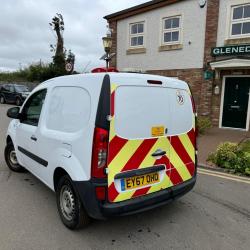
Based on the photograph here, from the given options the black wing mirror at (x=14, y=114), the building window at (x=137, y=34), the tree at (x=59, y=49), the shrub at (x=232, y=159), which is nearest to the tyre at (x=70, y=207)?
the black wing mirror at (x=14, y=114)

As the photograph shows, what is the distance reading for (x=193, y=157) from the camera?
371 cm

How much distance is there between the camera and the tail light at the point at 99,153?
8.80 ft

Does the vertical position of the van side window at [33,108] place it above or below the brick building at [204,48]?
below

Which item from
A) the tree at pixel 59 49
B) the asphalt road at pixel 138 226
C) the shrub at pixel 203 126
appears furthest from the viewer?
the tree at pixel 59 49

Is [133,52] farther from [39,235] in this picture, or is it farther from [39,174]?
[39,235]

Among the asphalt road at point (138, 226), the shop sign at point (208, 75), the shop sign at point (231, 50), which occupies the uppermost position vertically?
the shop sign at point (231, 50)

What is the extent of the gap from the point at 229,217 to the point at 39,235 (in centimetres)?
246

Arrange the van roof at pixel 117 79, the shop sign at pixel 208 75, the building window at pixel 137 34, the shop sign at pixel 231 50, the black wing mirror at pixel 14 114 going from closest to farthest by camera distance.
Result: the van roof at pixel 117 79 → the black wing mirror at pixel 14 114 → the shop sign at pixel 231 50 → the shop sign at pixel 208 75 → the building window at pixel 137 34

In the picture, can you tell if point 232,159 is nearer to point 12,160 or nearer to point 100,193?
point 100,193

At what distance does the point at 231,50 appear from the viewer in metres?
10.3

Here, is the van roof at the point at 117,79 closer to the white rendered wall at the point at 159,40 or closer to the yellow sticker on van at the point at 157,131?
the yellow sticker on van at the point at 157,131

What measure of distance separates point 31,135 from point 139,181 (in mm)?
1933

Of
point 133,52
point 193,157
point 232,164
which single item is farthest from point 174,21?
point 193,157

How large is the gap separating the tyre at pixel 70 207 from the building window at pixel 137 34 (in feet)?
A: 37.0
